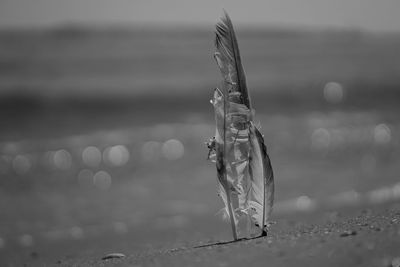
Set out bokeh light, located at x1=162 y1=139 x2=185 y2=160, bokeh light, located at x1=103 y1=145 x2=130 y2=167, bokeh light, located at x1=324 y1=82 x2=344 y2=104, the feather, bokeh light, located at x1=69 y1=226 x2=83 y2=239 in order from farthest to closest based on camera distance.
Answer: bokeh light, located at x1=324 y1=82 x2=344 y2=104, bokeh light, located at x1=162 y1=139 x2=185 y2=160, bokeh light, located at x1=103 y1=145 x2=130 y2=167, bokeh light, located at x1=69 y1=226 x2=83 y2=239, the feather

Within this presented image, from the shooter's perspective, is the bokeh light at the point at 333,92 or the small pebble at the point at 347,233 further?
the bokeh light at the point at 333,92

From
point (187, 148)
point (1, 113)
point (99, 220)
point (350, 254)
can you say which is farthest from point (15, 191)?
point (1, 113)

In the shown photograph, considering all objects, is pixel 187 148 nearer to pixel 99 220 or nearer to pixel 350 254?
pixel 99 220

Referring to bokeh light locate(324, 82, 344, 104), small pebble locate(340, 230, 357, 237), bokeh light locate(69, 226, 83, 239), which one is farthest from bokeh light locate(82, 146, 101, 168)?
bokeh light locate(324, 82, 344, 104)

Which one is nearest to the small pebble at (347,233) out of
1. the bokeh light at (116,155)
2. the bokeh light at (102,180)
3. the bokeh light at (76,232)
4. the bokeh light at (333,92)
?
the bokeh light at (76,232)

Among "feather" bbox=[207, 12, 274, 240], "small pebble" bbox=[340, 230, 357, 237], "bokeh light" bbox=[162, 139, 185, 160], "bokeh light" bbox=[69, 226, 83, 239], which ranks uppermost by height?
"feather" bbox=[207, 12, 274, 240]

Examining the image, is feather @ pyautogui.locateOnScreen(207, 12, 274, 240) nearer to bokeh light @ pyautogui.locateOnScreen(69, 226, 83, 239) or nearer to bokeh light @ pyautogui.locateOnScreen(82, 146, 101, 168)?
bokeh light @ pyautogui.locateOnScreen(69, 226, 83, 239)

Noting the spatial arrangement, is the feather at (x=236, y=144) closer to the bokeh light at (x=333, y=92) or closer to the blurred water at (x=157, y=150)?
the blurred water at (x=157, y=150)

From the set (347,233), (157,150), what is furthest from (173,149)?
(347,233)
